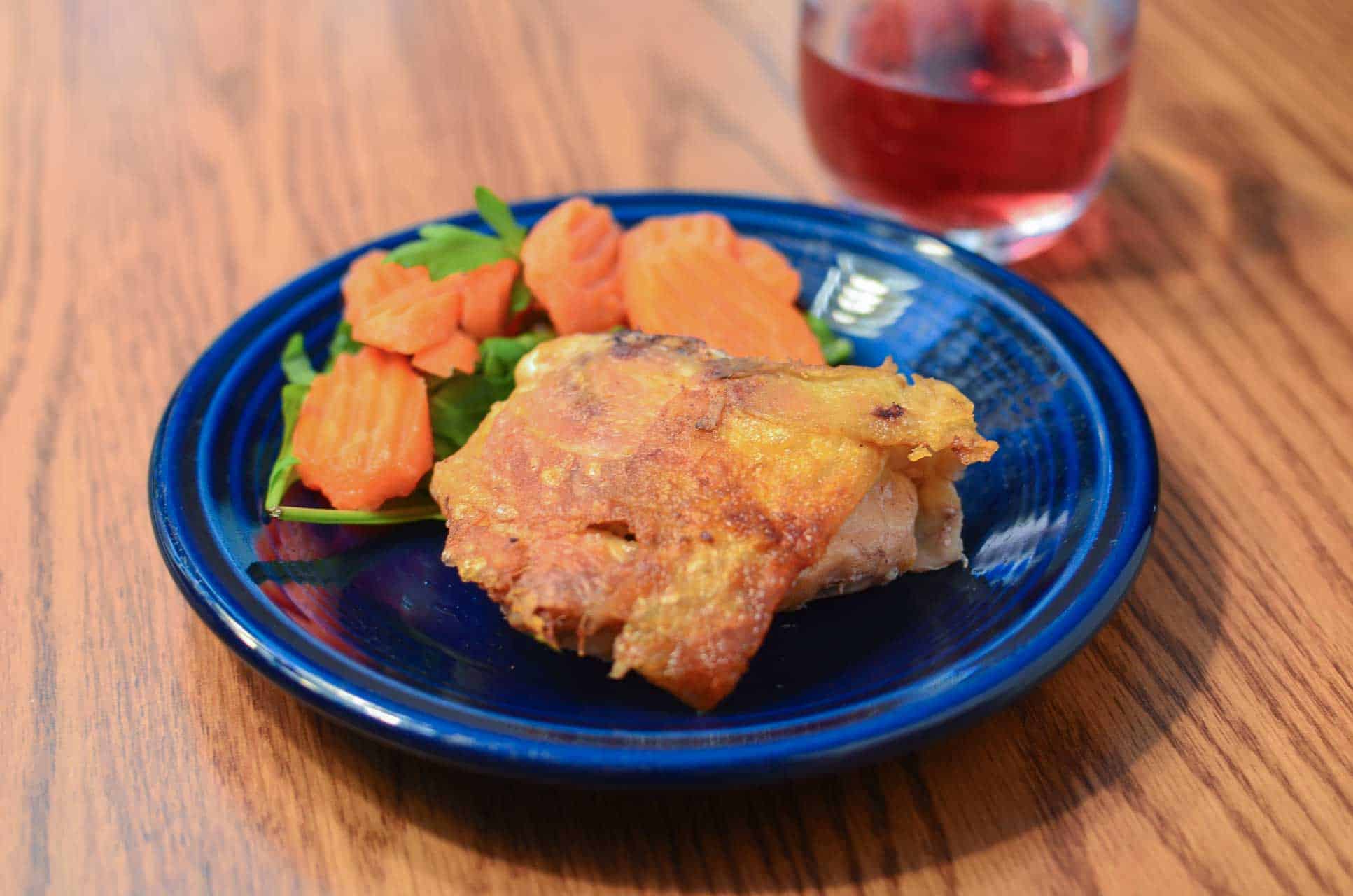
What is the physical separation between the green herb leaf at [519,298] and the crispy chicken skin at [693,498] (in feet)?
1.33

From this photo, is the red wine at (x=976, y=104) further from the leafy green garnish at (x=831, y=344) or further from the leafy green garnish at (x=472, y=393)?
the leafy green garnish at (x=472, y=393)

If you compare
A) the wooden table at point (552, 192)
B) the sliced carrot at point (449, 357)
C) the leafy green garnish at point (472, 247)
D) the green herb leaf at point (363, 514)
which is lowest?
the wooden table at point (552, 192)

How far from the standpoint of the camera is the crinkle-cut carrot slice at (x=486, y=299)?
221cm

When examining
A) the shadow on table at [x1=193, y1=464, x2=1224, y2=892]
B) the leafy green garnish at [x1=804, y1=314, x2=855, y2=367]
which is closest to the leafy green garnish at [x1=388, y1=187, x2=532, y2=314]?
the leafy green garnish at [x1=804, y1=314, x2=855, y2=367]

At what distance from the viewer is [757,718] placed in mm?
1454

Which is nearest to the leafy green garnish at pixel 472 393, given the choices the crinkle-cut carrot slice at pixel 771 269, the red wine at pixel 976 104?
the crinkle-cut carrot slice at pixel 771 269

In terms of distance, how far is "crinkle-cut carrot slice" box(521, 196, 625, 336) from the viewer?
222cm

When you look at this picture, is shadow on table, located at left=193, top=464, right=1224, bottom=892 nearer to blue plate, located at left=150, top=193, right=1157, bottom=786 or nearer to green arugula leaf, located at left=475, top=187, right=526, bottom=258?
blue plate, located at left=150, top=193, right=1157, bottom=786

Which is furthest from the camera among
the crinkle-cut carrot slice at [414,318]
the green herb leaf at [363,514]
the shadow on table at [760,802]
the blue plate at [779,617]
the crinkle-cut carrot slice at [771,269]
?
the crinkle-cut carrot slice at [771,269]

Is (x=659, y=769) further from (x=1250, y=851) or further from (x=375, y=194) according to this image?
(x=375, y=194)

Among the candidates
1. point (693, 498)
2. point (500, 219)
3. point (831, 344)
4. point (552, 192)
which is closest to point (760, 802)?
point (693, 498)

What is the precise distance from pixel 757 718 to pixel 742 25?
9.94ft

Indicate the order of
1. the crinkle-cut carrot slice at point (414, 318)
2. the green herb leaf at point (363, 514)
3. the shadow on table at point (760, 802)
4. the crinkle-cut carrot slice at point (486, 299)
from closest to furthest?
the shadow on table at point (760, 802) < the green herb leaf at point (363, 514) < the crinkle-cut carrot slice at point (414, 318) < the crinkle-cut carrot slice at point (486, 299)

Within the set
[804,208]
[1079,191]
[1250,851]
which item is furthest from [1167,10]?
[1250,851]
